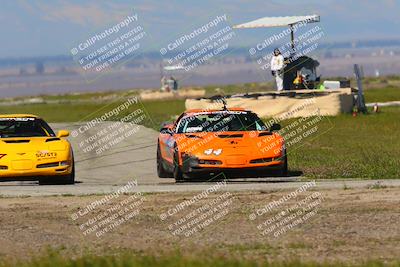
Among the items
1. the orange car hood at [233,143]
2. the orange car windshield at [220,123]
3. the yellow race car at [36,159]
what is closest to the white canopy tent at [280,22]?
the orange car windshield at [220,123]

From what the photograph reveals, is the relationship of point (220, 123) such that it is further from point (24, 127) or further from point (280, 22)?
point (280, 22)

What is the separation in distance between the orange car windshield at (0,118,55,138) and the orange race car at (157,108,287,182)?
7.80 feet

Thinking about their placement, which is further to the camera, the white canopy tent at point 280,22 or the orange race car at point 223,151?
the white canopy tent at point 280,22

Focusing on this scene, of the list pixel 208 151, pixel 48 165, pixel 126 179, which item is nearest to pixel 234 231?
pixel 208 151

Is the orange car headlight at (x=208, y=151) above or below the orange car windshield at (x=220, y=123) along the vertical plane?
below

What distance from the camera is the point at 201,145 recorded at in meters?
21.8

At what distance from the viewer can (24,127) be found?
2305cm

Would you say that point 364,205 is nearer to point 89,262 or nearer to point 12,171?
point 89,262

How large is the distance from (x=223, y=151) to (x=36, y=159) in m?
3.35

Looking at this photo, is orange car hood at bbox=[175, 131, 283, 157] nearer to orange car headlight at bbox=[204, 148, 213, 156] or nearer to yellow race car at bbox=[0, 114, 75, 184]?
orange car headlight at bbox=[204, 148, 213, 156]

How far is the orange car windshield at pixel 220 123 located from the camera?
22875 millimetres

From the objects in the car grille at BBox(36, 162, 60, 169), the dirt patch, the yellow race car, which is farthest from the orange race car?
the dirt patch

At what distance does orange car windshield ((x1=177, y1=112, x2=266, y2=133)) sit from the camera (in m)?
22.9

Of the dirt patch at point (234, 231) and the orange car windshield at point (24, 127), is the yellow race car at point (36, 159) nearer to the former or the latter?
the orange car windshield at point (24, 127)
